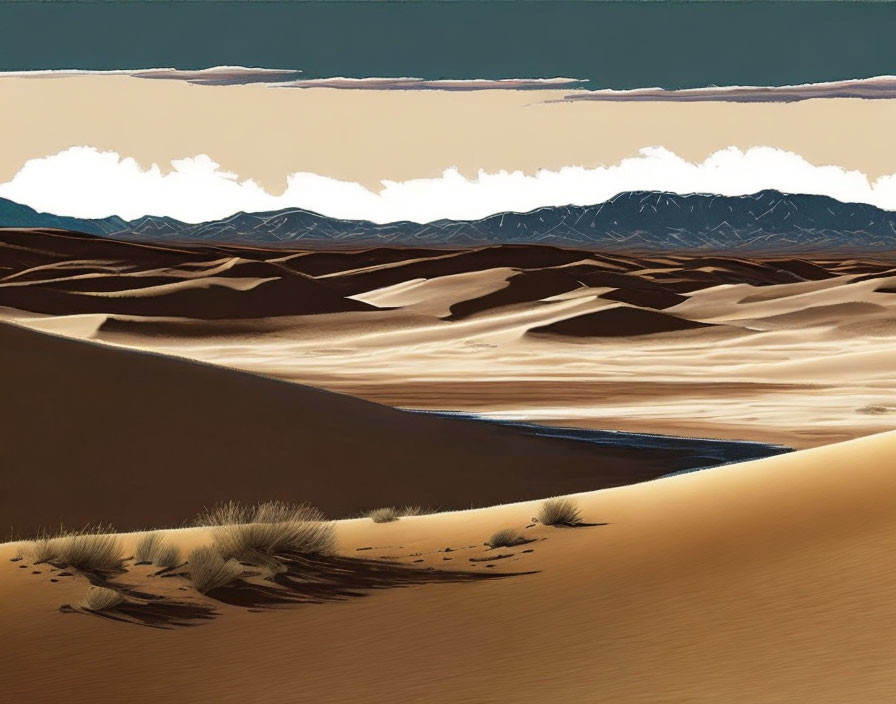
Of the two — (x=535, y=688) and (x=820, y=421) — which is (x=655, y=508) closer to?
(x=535, y=688)

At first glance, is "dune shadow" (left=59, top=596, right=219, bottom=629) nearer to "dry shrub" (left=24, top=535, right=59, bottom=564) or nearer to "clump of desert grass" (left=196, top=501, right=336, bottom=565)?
"clump of desert grass" (left=196, top=501, right=336, bottom=565)

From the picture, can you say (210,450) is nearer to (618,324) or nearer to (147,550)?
(147,550)

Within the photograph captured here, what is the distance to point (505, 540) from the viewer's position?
38.0 ft

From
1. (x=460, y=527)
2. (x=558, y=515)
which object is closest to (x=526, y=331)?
(x=460, y=527)

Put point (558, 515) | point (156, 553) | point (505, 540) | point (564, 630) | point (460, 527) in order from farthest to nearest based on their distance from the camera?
point (460, 527) < point (558, 515) < point (505, 540) < point (156, 553) < point (564, 630)

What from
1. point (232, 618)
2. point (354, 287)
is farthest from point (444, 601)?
point (354, 287)

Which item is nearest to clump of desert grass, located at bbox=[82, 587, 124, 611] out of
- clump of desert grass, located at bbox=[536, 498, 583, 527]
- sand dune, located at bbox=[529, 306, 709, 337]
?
clump of desert grass, located at bbox=[536, 498, 583, 527]

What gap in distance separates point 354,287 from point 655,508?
316 ft

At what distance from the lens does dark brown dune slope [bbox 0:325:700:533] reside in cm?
1938

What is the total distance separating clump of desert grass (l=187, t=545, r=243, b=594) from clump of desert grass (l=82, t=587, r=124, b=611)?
0.67 meters

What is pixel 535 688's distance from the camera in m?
7.39

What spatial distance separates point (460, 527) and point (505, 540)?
4.21ft

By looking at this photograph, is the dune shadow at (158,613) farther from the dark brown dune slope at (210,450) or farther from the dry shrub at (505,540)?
the dark brown dune slope at (210,450)

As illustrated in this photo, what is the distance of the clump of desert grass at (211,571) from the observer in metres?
9.71
